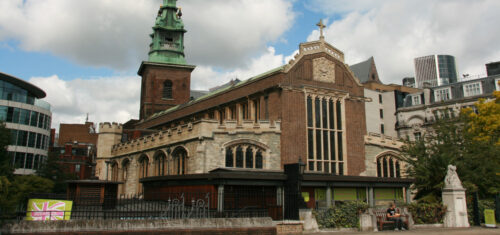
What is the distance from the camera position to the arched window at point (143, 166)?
37.0 metres

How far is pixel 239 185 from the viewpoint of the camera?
20125 millimetres

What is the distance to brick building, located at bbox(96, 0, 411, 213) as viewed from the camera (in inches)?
913

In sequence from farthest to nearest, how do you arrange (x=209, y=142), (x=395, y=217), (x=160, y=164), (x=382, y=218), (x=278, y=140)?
(x=160, y=164)
(x=278, y=140)
(x=209, y=142)
(x=382, y=218)
(x=395, y=217)

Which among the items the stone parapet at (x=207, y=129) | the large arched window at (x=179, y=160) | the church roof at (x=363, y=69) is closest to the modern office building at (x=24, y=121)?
the stone parapet at (x=207, y=129)

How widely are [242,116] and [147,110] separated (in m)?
22.7

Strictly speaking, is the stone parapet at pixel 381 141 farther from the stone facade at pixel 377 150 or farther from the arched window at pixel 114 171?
the arched window at pixel 114 171

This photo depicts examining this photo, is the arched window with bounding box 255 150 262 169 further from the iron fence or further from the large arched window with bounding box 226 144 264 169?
the iron fence

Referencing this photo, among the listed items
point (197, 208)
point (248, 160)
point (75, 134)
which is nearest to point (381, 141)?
point (248, 160)

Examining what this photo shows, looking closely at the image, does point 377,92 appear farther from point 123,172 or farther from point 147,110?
point 123,172

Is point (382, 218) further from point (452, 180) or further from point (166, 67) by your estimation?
point (166, 67)

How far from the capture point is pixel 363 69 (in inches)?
2911

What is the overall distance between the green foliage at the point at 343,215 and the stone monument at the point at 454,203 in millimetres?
5965

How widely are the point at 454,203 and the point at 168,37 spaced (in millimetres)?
41498

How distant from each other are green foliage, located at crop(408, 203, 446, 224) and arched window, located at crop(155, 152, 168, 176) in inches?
717
